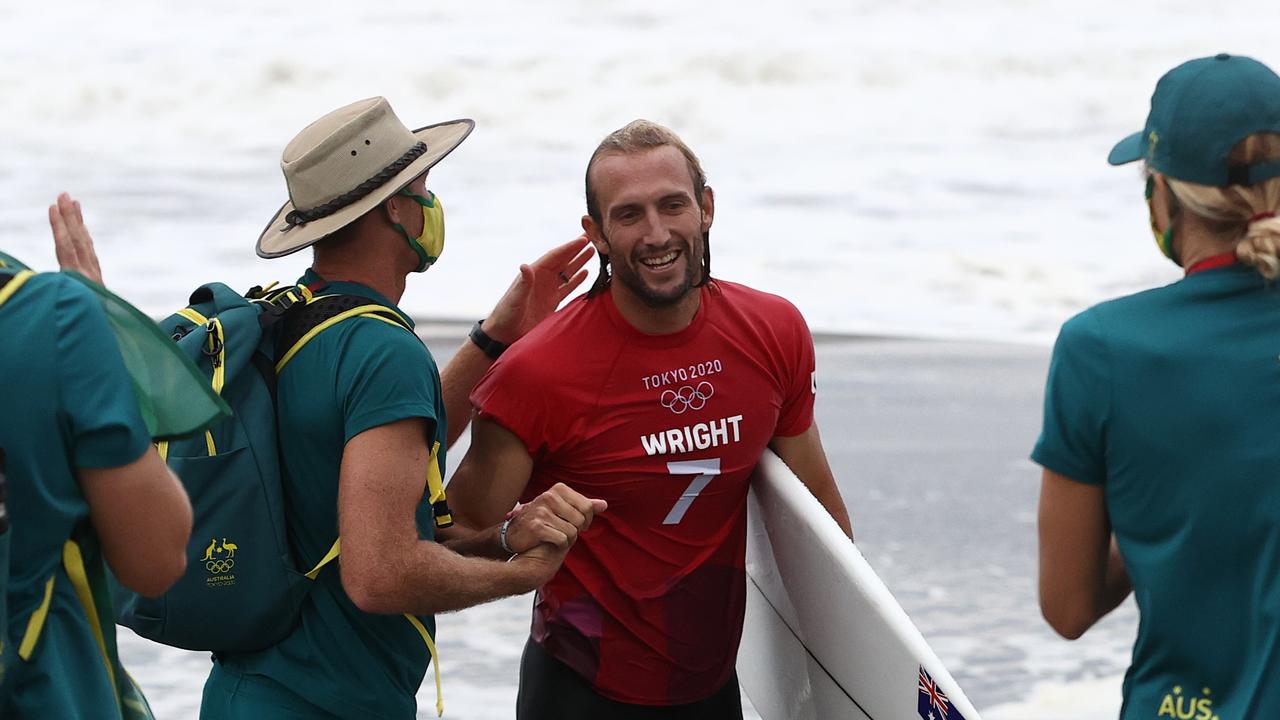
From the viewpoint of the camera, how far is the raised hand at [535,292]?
346cm

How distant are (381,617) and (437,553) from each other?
7.0 inches

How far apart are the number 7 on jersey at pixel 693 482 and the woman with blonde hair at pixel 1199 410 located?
3.61ft

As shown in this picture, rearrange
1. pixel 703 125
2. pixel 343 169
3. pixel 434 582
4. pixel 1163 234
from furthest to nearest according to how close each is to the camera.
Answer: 1. pixel 703 125
2. pixel 343 169
3. pixel 434 582
4. pixel 1163 234

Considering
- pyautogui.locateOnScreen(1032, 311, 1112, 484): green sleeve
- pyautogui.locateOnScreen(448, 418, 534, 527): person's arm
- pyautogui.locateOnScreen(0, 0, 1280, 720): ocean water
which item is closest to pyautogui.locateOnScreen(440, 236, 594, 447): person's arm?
pyautogui.locateOnScreen(448, 418, 534, 527): person's arm

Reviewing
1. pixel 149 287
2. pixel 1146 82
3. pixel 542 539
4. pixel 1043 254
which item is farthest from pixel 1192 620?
pixel 1146 82

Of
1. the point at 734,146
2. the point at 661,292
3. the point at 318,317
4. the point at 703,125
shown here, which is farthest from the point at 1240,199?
the point at 703,125

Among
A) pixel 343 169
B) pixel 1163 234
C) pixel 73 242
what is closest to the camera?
pixel 1163 234

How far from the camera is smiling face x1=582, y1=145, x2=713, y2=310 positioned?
3.17 meters

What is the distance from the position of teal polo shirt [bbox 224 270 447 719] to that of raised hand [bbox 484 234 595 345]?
67 cm

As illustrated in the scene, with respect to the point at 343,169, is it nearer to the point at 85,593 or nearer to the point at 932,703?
the point at 85,593

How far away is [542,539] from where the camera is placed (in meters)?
2.75

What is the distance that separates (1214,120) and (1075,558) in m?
0.59

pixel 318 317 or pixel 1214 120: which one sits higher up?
pixel 1214 120

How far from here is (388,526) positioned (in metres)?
2.56
